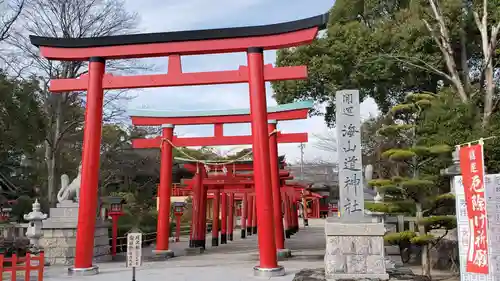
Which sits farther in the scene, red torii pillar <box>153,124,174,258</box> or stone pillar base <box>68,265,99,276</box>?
red torii pillar <box>153,124,174,258</box>

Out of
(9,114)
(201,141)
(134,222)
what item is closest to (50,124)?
(9,114)

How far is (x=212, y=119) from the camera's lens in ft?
52.4

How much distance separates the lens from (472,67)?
72.0ft

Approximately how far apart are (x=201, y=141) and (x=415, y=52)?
406 inches

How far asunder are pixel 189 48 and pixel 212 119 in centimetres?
597

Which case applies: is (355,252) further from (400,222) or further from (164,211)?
(164,211)

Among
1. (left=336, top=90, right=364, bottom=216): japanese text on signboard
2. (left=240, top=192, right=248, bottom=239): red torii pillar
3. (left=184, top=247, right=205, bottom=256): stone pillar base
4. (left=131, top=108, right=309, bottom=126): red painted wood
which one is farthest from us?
(left=240, top=192, right=248, bottom=239): red torii pillar

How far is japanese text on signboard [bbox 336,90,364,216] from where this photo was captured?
8.09 meters

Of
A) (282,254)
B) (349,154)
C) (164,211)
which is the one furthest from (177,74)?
(282,254)

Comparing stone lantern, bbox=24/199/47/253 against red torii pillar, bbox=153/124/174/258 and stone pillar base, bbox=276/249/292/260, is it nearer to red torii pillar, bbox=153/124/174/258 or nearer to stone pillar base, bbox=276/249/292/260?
red torii pillar, bbox=153/124/174/258

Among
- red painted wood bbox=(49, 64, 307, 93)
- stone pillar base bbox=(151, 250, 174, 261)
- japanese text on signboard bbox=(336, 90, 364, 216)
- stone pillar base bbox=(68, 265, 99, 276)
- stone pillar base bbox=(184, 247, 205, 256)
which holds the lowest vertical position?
stone pillar base bbox=(184, 247, 205, 256)

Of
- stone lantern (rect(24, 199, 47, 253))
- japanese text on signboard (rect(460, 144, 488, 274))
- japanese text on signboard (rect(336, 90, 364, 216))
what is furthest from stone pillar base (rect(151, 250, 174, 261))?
japanese text on signboard (rect(460, 144, 488, 274))

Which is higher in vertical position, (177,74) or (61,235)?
(177,74)

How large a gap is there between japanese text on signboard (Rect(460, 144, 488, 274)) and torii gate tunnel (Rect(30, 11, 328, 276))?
3.66 metres
